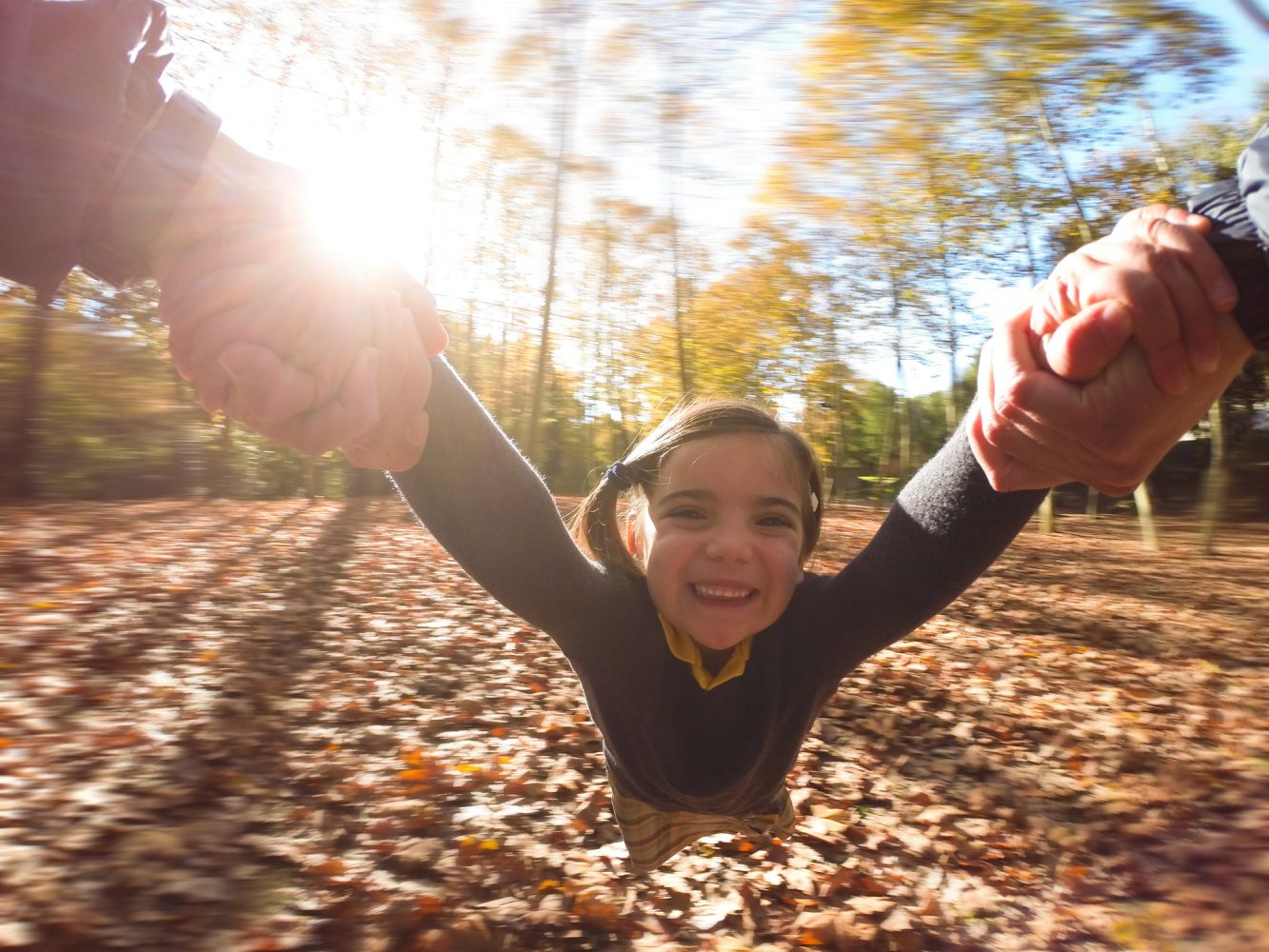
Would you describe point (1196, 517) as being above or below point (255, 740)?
above

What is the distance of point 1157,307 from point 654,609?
4.16ft

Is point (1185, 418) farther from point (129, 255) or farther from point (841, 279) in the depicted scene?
point (841, 279)

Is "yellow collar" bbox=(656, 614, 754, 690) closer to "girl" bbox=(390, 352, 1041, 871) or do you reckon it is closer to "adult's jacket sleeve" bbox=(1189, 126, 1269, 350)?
"girl" bbox=(390, 352, 1041, 871)

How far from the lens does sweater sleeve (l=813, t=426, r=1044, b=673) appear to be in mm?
1255

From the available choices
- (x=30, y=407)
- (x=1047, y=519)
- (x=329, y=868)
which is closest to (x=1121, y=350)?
(x=329, y=868)

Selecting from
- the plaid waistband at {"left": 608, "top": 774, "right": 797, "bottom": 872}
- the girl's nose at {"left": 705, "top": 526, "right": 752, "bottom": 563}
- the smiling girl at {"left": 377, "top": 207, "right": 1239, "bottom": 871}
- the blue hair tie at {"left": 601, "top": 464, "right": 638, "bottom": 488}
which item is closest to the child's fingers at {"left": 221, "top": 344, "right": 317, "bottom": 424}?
the smiling girl at {"left": 377, "top": 207, "right": 1239, "bottom": 871}

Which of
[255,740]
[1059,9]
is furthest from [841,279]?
[255,740]

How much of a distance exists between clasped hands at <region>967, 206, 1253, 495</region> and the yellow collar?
1.00 metres

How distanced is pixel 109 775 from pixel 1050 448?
12.7ft

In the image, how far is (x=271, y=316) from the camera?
80cm

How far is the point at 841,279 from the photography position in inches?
524

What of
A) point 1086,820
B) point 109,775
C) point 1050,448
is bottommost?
point 1086,820

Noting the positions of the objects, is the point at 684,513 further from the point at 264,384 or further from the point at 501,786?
the point at 501,786

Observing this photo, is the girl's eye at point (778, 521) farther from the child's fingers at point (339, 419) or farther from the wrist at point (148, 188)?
the wrist at point (148, 188)
